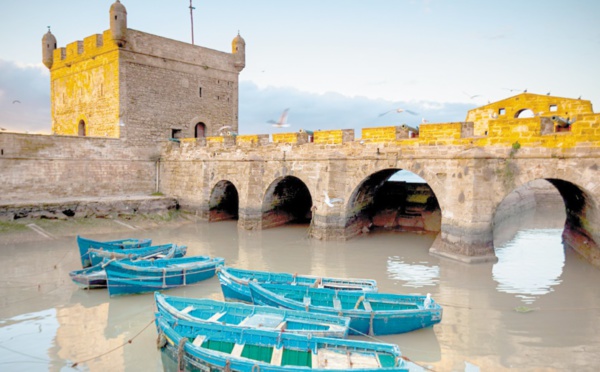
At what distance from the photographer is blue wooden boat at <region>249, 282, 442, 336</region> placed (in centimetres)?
723

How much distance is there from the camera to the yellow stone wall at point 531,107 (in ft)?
55.9

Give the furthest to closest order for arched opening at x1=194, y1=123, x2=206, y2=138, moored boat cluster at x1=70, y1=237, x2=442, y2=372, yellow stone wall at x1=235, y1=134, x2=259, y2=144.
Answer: arched opening at x1=194, y1=123, x2=206, y2=138 < yellow stone wall at x1=235, y1=134, x2=259, y2=144 < moored boat cluster at x1=70, y1=237, x2=442, y2=372

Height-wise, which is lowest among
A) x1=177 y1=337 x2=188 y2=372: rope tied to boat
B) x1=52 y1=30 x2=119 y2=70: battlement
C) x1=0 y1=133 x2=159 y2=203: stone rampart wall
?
x1=177 y1=337 x2=188 y2=372: rope tied to boat

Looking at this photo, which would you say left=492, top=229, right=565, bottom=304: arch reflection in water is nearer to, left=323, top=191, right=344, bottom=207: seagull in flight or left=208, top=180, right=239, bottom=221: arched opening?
left=323, top=191, right=344, bottom=207: seagull in flight

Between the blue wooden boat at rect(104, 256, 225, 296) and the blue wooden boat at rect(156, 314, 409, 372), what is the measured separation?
10.6 ft

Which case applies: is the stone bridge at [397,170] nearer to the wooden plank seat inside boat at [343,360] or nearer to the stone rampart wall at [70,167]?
the stone rampart wall at [70,167]

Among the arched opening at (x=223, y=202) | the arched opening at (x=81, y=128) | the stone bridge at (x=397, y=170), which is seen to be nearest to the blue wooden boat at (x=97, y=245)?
the stone bridge at (x=397, y=170)

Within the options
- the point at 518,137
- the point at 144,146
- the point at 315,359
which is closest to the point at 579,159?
the point at 518,137

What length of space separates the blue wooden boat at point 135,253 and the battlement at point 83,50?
1209 cm

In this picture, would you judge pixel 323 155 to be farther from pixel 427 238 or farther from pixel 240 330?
pixel 240 330

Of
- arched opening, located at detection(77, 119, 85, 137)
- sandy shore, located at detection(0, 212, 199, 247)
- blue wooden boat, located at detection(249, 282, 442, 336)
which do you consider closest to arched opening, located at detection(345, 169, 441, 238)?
blue wooden boat, located at detection(249, 282, 442, 336)

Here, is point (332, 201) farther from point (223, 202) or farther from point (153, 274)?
point (223, 202)

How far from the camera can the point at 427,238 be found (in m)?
15.7

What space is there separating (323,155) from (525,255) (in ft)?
24.9
